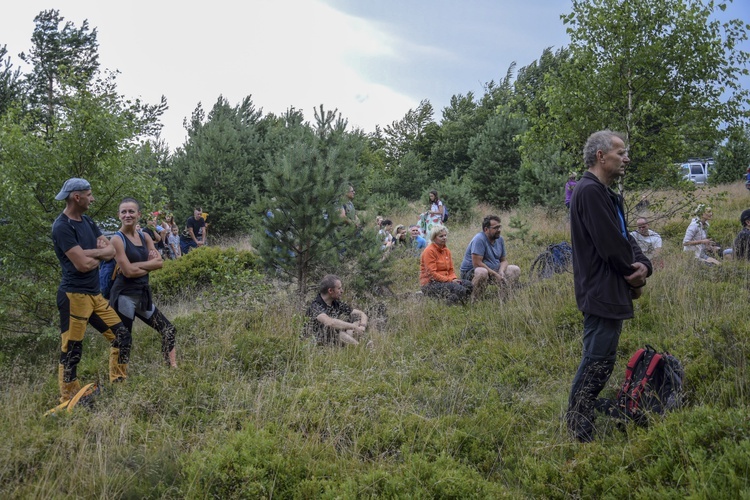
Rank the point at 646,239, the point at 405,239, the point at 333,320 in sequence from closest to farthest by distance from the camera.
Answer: the point at 333,320 → the point at 646,239 → the point at 405,239

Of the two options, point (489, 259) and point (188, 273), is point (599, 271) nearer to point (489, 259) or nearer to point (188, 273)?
point (489, 259)

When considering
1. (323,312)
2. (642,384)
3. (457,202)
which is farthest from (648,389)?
(457,202)

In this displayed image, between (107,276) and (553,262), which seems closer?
(107,276)

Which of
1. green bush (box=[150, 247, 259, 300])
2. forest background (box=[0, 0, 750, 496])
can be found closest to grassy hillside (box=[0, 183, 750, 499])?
forest background (box=[0, 0, 750, 496])

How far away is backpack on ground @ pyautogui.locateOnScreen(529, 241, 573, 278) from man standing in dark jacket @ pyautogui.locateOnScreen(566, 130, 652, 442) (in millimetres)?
4346

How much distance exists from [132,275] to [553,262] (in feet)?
19.0

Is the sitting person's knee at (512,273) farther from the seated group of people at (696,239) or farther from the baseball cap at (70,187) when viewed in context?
the baseball cap at (70,187)

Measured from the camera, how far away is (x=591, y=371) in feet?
11.4

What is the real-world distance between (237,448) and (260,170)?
1629 cm

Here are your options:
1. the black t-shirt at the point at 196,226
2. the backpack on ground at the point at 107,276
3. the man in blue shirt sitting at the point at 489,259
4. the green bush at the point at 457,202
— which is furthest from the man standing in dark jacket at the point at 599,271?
the green bush at the point at 457,202

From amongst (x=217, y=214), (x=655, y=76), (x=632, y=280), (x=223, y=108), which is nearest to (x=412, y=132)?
(x=223, y=108)

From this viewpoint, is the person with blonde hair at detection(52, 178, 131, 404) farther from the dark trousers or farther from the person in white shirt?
the person in white shirt

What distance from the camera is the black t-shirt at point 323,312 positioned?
19.8 ft

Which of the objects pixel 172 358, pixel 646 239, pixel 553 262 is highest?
pixel 646 239
